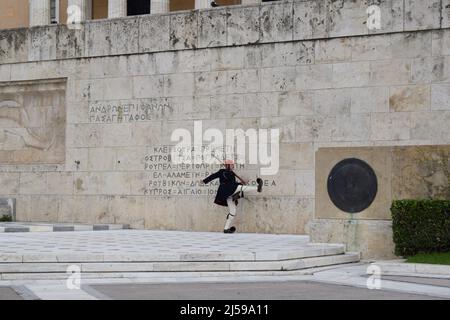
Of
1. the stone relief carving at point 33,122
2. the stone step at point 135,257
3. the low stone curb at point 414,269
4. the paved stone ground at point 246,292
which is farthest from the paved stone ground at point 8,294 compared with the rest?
the stone relief carving at point 33,122

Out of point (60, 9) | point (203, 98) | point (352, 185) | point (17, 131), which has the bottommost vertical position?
point (352, 185)

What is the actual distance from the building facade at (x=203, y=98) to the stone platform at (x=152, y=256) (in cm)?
391

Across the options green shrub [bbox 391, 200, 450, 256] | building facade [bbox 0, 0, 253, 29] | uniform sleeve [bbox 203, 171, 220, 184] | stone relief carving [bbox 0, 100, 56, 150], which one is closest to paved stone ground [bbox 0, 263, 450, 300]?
green shrub [bbox 391, 200, 450, 256]

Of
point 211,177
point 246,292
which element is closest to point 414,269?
point 246,292

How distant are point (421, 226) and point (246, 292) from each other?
5.40 meters

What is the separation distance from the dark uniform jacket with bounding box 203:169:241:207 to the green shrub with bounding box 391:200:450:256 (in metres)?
5.97

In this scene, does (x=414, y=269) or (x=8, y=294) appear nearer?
(x=8, y=294)

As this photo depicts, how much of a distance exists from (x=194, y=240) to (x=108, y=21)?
27.8 ft

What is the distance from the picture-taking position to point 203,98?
22781 mm

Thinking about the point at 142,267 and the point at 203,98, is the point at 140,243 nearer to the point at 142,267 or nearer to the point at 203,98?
the point at 142,267

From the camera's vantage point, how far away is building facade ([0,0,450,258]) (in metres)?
20.8

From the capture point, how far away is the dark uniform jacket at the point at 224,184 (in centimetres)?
2134

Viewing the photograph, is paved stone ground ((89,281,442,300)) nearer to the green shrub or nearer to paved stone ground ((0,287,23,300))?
paved stone ground ((0,287,23,300))
